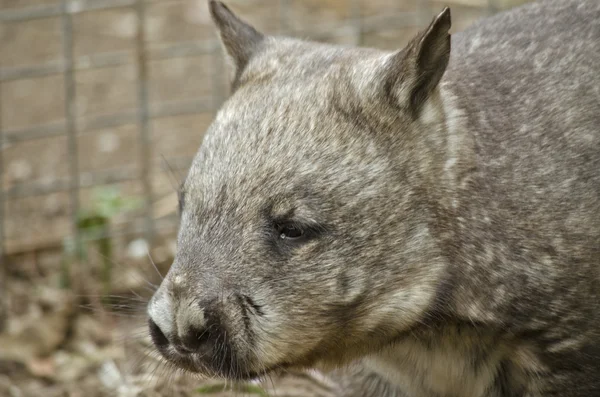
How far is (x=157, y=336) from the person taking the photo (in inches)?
125

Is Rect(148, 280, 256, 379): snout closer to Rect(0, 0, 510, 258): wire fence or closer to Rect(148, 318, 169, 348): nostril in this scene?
Rect(148, 318, 169, 348): nostril

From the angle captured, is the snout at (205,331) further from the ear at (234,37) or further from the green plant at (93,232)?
the green plant at (93,232)

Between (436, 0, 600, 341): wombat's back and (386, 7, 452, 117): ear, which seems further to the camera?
(436, 0, 600, 341): wombat's back

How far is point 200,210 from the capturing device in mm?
3227

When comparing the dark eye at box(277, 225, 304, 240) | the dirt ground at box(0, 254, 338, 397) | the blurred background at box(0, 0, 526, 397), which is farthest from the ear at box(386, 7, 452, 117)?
the dirt ground at box(0, 254, 338, 397)

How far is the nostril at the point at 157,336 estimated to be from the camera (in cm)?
316

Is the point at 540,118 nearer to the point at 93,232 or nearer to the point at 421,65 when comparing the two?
the point at 421,65

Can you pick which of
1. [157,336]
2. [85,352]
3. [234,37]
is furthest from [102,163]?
[157,336]

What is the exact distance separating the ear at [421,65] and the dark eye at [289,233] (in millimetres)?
497

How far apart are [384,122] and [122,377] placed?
6.56 ft

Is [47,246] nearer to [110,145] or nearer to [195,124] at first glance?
[110,145]

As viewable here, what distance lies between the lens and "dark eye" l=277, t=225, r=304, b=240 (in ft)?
10.4

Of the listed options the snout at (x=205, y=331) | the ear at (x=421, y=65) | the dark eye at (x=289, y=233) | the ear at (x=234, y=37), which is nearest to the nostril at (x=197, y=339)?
the snout at (x=205, y=331)

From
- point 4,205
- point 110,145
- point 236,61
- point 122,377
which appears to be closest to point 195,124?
point 110,145
